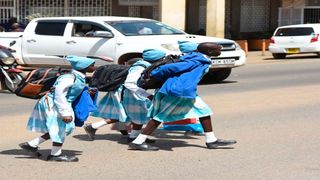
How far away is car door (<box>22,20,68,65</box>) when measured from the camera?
15.6m

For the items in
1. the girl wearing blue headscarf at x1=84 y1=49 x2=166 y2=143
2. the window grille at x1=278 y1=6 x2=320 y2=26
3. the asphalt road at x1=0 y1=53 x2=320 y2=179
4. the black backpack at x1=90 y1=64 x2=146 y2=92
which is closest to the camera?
the asphalt road at x1=0 y1=53 x2=320 y2=179

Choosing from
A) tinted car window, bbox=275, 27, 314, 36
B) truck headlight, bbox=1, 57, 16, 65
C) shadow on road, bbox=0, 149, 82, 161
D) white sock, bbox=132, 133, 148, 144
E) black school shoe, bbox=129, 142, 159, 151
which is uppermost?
tinted car window, bbox=275, 27, 314, 36

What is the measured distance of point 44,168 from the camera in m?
6.83

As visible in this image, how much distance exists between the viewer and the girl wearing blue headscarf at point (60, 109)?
6.92m

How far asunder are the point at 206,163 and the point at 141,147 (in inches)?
38.3

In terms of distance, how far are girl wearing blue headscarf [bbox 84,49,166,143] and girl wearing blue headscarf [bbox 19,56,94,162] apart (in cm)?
80

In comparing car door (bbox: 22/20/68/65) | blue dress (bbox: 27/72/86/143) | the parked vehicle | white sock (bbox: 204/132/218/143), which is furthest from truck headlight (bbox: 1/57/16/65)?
the parked vehicle

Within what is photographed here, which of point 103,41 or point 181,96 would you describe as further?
point 103,41

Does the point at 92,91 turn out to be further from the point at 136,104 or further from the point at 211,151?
the point at 211,151

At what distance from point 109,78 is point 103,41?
683cm

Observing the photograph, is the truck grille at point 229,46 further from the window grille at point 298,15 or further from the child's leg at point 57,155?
the window grille at point 298,15

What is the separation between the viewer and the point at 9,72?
45.1 feet

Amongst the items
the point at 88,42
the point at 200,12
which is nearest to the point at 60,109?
the point at 88,42

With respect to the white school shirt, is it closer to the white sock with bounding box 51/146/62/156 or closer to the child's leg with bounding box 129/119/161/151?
the white sock with bounding box 51/146/62/156
